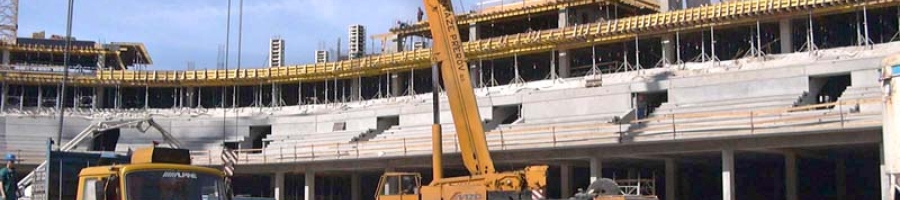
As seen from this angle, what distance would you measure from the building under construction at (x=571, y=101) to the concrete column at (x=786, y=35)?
6cm

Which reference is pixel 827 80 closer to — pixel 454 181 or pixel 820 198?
pixel 820 198

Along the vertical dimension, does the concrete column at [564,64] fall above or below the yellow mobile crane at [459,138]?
above

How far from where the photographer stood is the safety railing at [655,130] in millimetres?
30172

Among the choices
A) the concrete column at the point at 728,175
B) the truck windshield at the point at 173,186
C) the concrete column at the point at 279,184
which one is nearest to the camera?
the truck windshield at the point at 173,186

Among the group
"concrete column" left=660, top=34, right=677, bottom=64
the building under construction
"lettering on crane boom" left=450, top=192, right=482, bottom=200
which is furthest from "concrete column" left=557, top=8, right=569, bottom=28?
"lettering on crane boom" left=450, top=192, right=482, bottom=200

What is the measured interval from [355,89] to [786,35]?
25.4 metres

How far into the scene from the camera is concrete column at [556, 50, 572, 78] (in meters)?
50.0

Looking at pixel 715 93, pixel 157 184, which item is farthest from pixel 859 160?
pixel 157 184

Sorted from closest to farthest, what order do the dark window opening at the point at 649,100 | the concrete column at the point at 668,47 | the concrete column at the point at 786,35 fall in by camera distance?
the dark window opening at the point at 649,100 < the concrete column at the point at 786,35 < the concrete column at the point at 668,47

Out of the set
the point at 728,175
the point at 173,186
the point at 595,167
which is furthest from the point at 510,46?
the point at 173,186

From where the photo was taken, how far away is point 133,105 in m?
65.5

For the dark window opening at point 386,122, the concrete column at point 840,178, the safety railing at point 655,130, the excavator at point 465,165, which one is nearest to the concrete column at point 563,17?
the dark window opening at point 386,122

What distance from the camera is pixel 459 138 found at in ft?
96.5

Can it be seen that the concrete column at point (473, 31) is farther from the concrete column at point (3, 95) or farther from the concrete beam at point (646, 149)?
the concrete column at point (3, 95)
